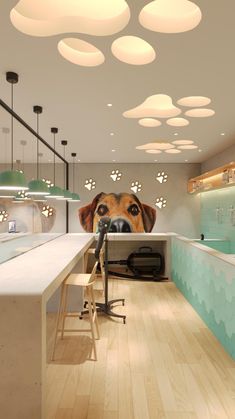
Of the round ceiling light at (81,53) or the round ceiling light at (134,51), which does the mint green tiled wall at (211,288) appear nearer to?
the round ceiling light at (134,51)

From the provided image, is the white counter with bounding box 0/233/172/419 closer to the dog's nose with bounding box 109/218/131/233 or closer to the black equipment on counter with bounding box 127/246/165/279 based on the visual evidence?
the black equipment on counter with bounding box 127/246/165/279

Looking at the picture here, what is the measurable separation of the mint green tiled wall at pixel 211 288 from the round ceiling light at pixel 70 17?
2.15m

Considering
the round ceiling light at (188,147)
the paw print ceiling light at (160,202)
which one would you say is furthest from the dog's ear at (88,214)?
the round ceiling light at (188,147)

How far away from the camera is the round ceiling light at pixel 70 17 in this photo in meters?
2.10

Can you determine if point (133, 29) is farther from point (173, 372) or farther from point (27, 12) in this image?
point (173, 372)

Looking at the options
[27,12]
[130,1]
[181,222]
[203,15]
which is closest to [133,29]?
[130,1]

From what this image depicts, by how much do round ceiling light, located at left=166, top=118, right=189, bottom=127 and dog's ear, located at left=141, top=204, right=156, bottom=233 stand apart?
4.19 metres

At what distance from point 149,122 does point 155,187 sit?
4.22 m

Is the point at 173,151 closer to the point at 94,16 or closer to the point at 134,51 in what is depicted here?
the point at 134,51

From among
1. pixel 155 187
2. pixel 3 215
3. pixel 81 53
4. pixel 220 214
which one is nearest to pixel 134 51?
pixel 81 53

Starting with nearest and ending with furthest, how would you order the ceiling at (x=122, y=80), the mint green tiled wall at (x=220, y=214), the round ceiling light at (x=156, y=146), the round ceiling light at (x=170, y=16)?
the round ceiling light at (x=170, y=16) → the ceiling at (x=122, y=80) → the round ceiling light at (x=156, y=146) → the mint green tiled wall at (x=220, y=214)

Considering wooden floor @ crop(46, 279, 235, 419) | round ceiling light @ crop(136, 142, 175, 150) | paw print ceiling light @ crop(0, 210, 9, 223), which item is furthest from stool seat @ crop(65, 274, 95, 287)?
paw print ceiling light @ crop(0, 210, 9, 223)

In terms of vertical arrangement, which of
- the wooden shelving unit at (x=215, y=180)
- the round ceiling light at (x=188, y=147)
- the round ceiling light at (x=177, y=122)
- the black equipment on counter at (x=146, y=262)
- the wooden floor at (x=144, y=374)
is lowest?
the wooden floor at (x=144, y=374)

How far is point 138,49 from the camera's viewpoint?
106 inches
